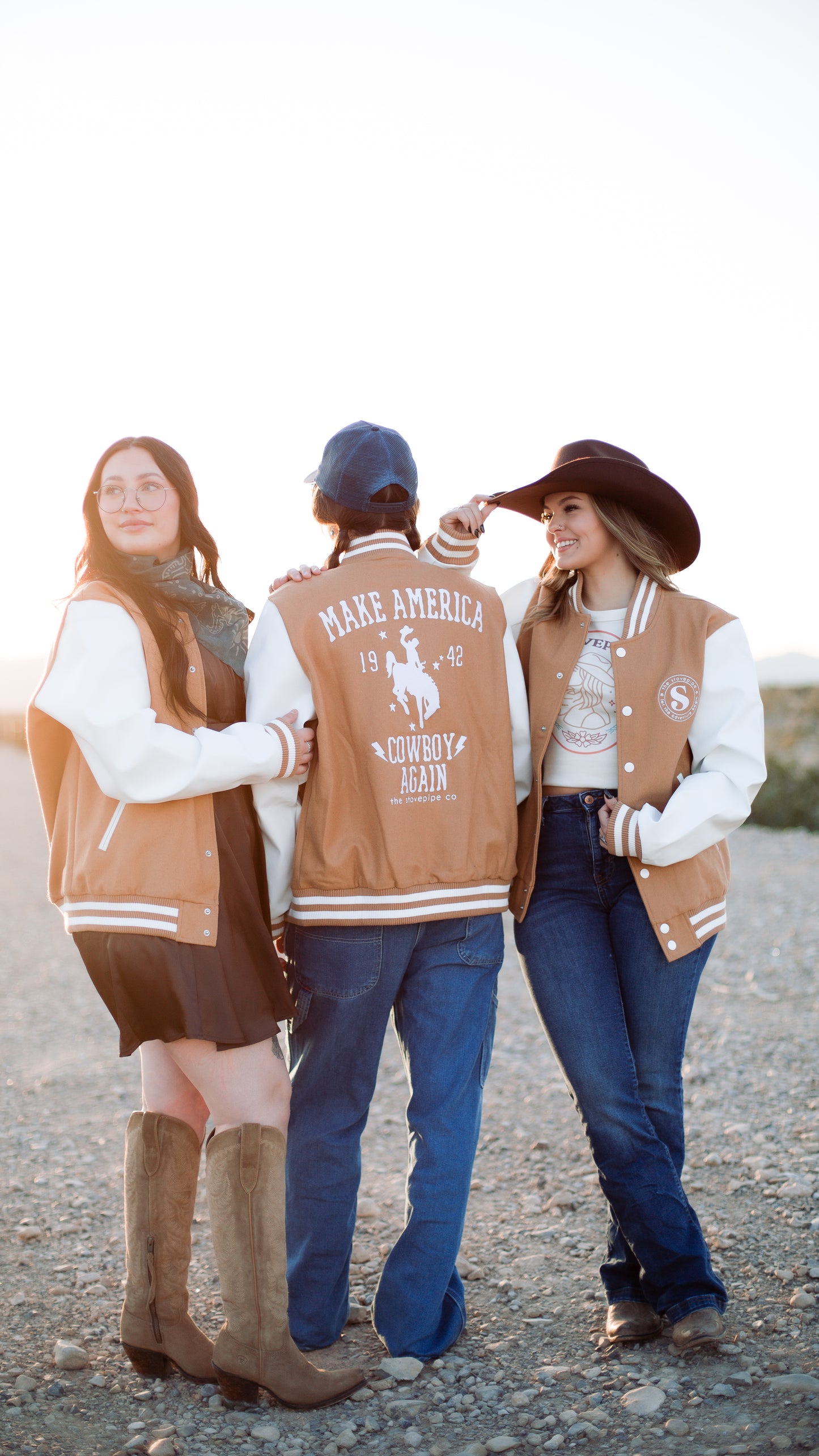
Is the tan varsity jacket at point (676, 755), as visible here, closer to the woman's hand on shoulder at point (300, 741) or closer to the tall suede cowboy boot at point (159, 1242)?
the woman's hand on shoulder at point (300, 741)

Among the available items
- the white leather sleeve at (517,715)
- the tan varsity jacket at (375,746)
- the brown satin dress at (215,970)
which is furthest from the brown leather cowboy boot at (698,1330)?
the white leather sleeve at (517,715)

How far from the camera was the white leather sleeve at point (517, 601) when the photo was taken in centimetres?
317

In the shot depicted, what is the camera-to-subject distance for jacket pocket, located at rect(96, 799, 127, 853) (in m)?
2.47

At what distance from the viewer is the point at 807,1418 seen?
2395 millimetres

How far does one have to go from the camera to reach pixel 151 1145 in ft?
8.53

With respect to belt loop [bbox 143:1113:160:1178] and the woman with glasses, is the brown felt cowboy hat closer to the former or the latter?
the woman with glasses

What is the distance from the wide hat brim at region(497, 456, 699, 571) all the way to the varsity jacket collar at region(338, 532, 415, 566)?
0.37 metres

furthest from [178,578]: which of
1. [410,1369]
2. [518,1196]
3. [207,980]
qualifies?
[518,1196]

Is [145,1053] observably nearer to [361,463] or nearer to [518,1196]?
[361,463]

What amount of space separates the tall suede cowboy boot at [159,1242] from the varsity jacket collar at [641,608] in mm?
1646

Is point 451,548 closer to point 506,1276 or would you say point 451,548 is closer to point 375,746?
point 375,746

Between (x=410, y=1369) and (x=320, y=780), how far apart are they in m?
1.44

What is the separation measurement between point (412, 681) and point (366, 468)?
55cm

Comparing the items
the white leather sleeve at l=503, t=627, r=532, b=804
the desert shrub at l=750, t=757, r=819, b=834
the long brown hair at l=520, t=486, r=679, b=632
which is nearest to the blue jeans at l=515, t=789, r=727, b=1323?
the white leather sleeve at l=503, t=627, r=532, b=804
